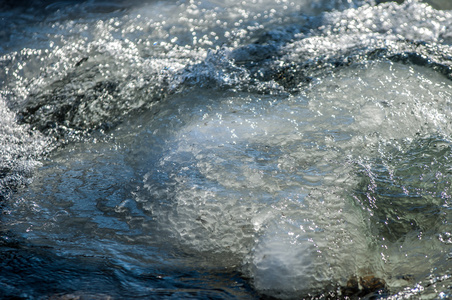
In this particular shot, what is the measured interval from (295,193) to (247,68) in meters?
1.57

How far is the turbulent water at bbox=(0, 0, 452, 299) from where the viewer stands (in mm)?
1553

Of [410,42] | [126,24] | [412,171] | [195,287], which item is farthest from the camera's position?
[126,24]

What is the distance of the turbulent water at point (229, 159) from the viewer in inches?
61.1

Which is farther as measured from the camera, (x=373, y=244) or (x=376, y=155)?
(x=376, y=155)

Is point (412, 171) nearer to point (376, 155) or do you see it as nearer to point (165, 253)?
point (376, 155)

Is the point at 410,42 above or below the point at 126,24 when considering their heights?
below

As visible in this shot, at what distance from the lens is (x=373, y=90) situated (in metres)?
2.54

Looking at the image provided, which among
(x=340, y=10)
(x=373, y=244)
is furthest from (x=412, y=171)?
(x=340, y=10)

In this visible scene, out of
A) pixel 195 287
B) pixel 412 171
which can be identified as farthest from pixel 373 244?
pixel 195 287

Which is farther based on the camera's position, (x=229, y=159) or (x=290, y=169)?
(x=229, y=159)

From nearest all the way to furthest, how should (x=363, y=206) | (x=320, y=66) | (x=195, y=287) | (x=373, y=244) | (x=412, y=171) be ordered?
(x=195, y=287) → (x=373, y=244) → (x=363, y=206) → (x=412, y=171) → (x=320, y=66)

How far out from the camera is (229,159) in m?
2.06

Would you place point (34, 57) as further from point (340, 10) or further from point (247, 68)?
point (340, 10)

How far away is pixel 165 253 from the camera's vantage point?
5.57 feet
